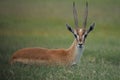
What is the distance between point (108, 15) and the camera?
23625 millimetres

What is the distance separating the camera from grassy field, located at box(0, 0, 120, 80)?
7750mm

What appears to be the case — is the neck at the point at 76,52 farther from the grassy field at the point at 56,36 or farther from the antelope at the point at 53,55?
the grassy field at the point at 56,36

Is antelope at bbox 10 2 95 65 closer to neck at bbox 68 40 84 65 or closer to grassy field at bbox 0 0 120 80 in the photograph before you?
neck at bbox 68 40 84 65

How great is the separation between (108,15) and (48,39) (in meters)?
8.32

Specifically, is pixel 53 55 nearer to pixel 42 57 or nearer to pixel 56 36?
pixel 42 57

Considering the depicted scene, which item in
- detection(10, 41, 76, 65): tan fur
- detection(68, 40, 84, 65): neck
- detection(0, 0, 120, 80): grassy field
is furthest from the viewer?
detection(68, 40, 84, 65): neck

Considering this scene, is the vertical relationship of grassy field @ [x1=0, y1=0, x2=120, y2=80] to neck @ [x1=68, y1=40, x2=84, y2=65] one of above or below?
below

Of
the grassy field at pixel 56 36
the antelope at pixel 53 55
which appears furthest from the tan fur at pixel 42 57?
the grassy field at pixel 56 36

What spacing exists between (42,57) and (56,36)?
8497 millimetres

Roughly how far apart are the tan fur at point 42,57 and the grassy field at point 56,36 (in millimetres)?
166

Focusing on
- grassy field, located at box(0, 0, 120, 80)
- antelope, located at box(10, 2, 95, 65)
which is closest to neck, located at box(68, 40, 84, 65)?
antelope, located at box(10, 2, 95, 65)

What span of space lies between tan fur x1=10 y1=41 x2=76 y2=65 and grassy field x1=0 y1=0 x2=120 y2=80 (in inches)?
6.5

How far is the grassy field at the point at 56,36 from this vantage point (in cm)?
775

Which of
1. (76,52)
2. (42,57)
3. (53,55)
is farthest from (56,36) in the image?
(42,57)
